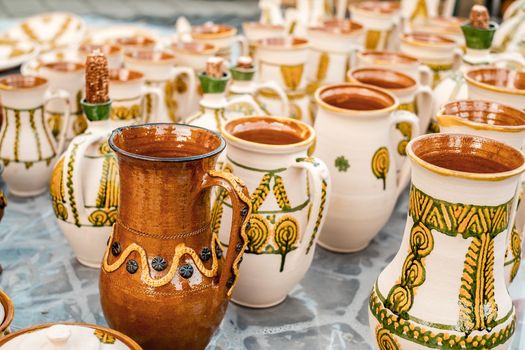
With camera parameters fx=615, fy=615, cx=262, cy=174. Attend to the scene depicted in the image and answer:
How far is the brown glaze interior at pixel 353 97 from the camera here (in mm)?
1500

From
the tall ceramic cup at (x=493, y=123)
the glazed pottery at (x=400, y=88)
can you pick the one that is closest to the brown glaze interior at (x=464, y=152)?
the tall ceramic cup at (x=493, y=123)

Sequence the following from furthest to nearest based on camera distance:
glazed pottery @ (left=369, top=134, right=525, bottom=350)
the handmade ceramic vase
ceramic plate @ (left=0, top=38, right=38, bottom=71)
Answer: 1. ceramic plate @ (left=0, top=38, right=38, bottom=71)
2. the handmade ceramic vase
3. glazed pottery @ (left=369, top=134, right=525, bottom=350)

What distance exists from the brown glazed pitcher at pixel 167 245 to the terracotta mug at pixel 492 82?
656 millimetres

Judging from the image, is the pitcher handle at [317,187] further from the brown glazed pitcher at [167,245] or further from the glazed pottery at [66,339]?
the glazed pottery at [66,339]

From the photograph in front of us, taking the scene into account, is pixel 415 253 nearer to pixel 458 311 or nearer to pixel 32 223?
pixel 458 311

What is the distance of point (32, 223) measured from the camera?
164 centimetres

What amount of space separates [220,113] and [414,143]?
0.63 metres

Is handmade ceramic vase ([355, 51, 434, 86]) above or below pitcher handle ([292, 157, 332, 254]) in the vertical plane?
above

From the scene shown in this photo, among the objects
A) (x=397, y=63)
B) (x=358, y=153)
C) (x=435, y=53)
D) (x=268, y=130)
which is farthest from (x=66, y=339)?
(x=435, y=53)

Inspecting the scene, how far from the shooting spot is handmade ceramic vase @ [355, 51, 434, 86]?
71.0 inches

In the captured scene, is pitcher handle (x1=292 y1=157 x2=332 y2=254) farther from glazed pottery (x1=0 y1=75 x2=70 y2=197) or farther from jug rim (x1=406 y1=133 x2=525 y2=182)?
glazed pottery (x1=0 y1=75 x2=70 y2=197)

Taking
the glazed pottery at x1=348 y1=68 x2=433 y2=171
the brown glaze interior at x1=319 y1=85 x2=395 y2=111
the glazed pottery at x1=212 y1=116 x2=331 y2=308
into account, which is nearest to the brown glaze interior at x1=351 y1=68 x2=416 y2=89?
the glazed pottery at x1=348 y1=68 x2=433 y2=171

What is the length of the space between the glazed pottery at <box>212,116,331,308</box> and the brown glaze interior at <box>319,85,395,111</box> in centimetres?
25

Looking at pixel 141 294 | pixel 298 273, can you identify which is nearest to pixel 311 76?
pixel 298 273
